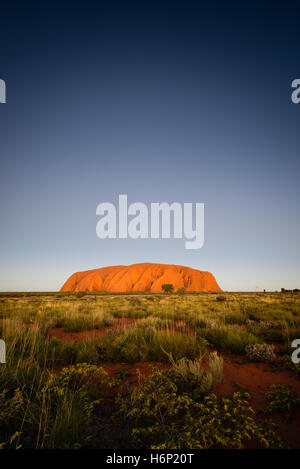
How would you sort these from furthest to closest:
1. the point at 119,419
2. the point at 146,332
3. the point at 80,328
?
the point at 80,328 < the point at 146,332 < the point at 119,419

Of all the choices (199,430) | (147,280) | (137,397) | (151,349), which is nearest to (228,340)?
(151,349)

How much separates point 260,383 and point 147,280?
8712cm

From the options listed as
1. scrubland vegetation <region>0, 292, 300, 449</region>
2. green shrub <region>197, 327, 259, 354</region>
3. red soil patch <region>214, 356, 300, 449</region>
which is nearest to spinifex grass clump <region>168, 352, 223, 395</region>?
scrubland vegetation <region>0, 292, 300, 449</region>

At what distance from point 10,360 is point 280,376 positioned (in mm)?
4768

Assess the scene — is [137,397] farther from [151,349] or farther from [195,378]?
[151,349]

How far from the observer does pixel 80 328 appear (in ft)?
25.7

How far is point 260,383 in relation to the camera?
3.61m

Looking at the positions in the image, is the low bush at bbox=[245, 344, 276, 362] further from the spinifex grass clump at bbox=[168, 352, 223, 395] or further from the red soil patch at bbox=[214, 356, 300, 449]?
the spinifex grass clump at bbox=[168, 352, 223, 395]

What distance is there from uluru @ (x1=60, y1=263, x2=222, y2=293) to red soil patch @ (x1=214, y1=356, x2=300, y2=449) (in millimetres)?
81531

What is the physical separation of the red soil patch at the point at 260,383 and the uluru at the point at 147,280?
81.5 metres

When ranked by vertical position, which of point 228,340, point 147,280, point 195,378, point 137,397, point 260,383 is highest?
point 137,397
